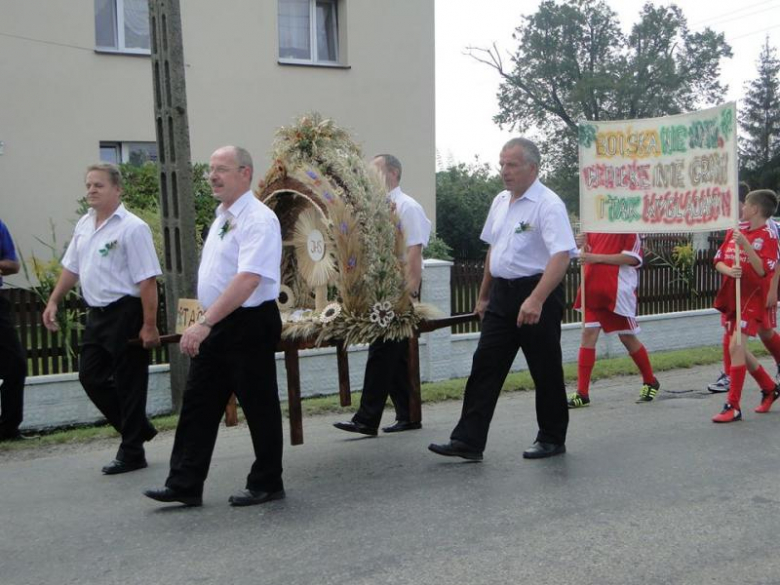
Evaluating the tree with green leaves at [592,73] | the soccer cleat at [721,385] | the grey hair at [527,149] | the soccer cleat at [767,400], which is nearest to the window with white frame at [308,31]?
the soccer cleat at [721,385]

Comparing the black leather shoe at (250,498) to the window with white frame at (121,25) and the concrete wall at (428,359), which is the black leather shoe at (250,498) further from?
the window with white frame at (121,25)

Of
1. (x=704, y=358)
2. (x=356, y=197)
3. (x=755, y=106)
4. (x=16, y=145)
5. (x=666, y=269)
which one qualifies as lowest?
(x=704, y=358)

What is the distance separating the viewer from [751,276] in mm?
8328

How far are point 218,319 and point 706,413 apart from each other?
15.1 feet

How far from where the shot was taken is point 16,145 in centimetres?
1459

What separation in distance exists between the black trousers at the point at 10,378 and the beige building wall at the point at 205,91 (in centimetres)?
691

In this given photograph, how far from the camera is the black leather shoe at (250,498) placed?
18.4 feet

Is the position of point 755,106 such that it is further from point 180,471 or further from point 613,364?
point 180,471

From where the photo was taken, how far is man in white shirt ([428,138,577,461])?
6.43m

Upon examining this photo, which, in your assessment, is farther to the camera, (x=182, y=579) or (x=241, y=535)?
(x=241, y=535)

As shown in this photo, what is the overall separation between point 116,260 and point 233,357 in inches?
54.7

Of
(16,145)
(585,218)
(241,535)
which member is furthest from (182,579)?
(16,145)

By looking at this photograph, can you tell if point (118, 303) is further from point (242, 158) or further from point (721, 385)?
point (721, 385)

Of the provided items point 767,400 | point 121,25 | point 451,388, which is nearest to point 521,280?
point 767,400
